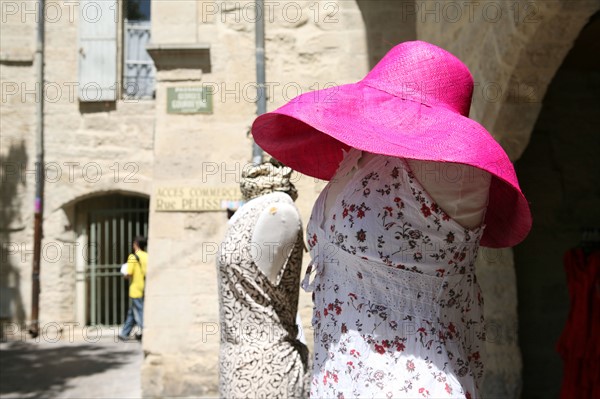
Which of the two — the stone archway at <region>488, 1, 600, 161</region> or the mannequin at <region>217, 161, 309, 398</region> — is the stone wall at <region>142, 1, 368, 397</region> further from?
the mannequin at <region>217, 161, 309, 398</region>

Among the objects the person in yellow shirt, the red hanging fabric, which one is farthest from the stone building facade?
the person in yellow shirt

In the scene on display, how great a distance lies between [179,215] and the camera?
582 cm

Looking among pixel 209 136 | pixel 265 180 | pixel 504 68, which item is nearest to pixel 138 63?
pixel 209 136

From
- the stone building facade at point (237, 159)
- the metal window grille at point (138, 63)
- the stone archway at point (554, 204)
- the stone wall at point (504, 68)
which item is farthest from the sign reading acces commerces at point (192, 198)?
the metal window grille at point (138, 63)

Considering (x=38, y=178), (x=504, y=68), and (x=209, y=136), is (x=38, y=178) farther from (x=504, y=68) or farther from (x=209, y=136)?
(x=504, y=68)

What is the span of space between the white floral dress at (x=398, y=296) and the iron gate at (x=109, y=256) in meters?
9.40

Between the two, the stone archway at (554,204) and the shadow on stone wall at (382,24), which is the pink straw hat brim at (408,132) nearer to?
the stone archway at (554,204)

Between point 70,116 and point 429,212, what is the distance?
32.1ft

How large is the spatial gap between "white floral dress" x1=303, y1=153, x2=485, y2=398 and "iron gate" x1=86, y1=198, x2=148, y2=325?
9398mm

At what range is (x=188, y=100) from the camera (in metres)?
5.86

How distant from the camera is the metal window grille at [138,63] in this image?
36.2 ft

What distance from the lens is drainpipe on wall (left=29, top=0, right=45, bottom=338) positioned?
10.4 m

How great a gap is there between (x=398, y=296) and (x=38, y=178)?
31.7 feet

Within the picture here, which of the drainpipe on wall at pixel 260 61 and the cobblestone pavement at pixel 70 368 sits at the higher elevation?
the drainpipe on wall at pixel 260 61
